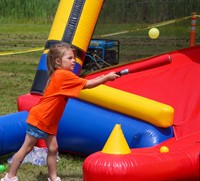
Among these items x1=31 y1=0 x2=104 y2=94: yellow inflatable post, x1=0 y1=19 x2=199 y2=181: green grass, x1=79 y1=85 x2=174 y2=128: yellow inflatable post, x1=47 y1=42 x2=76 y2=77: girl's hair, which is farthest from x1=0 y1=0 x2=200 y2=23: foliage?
x1=47 y1=42 x2=76 y2=77: girl's hair

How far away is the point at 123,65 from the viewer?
5316 mm

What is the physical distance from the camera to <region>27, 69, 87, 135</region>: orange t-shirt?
3.85 m

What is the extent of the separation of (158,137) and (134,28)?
1767mm

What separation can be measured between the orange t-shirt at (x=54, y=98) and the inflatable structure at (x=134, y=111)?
411 millimetres

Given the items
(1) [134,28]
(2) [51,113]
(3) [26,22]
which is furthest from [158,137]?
(3) [26,22]

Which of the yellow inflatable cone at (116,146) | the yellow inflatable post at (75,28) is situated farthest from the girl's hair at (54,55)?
the yellow inflatable post at (75,28)

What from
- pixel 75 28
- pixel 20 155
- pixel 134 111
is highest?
pixel 75 28

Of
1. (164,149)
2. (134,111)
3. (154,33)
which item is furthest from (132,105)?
(154,33)

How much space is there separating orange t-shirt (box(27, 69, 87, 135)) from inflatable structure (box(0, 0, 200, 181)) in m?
0.41

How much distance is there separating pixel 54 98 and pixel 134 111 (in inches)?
30.6

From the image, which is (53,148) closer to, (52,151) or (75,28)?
(52,151)

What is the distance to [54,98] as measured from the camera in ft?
12.8

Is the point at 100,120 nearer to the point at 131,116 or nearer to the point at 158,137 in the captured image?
the point at 131,116

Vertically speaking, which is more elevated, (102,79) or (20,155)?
(102,79)
